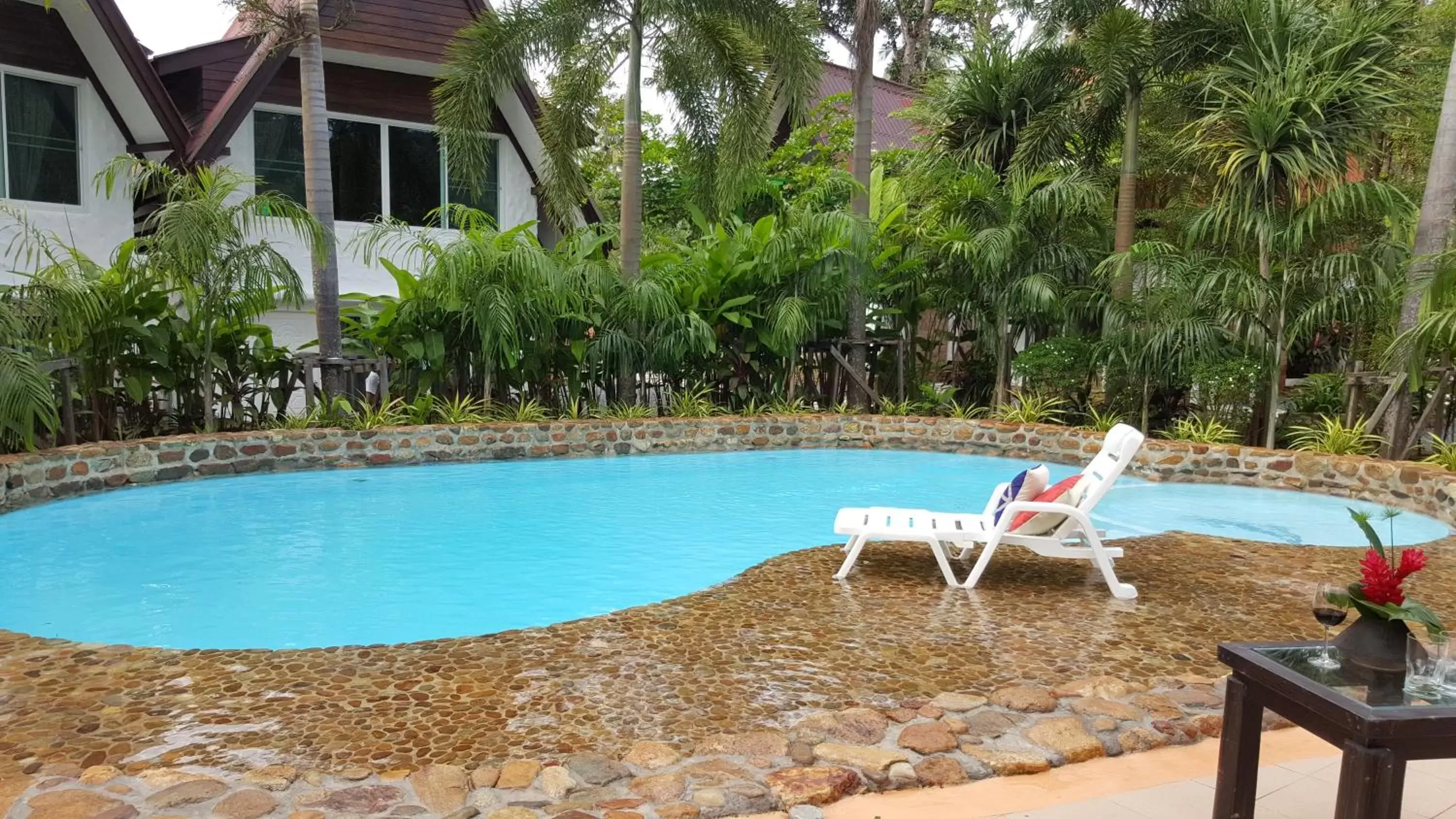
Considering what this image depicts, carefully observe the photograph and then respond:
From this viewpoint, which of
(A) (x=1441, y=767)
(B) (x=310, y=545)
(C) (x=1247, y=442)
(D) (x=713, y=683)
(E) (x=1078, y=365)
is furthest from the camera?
(E) (x=1078, y=365)

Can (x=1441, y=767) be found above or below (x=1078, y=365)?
below

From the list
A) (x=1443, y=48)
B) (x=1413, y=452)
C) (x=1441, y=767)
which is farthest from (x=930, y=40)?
(x=1441, y=767)

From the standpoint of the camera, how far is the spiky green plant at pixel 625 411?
42.6 feet

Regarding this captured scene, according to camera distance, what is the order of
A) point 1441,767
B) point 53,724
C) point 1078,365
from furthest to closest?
point 1078,365
point 53,724
point 1441,767

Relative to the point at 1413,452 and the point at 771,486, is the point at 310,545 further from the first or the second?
the point at 1413,452

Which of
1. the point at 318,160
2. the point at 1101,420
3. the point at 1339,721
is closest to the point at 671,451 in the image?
the point at 1101,420

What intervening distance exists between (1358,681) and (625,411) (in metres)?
10.8

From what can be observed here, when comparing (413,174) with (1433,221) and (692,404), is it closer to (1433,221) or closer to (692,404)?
(692,404)

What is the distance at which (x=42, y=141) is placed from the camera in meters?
12.8

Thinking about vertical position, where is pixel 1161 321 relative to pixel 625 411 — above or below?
above

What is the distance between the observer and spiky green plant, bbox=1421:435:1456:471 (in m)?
9.22

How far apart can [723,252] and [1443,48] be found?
10357 millimetres

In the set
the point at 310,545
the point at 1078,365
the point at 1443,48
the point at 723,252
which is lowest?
the point at 310,545

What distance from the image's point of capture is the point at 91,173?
13.2m
